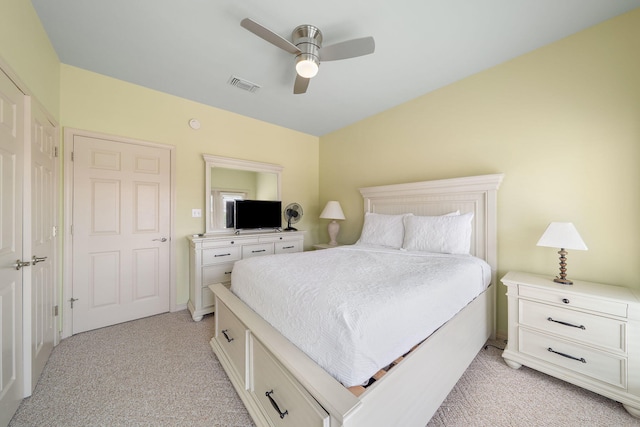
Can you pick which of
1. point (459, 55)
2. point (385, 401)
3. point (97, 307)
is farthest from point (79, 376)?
point (459, 55)

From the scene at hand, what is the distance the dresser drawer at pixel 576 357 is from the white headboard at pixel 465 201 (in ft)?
2.10

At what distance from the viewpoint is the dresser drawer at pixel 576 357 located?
147 cm

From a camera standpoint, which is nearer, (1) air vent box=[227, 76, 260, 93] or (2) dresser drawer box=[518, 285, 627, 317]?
(2) dresser drawer box=[518, 285, 627, 317]

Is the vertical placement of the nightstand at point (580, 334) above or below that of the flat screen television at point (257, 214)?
below

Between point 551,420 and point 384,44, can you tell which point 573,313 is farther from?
point 384,44

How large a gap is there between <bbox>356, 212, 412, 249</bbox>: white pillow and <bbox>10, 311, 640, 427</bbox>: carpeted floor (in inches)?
50.0

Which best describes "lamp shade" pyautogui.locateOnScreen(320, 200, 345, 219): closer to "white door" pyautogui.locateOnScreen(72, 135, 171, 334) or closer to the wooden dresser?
the wooden dresser

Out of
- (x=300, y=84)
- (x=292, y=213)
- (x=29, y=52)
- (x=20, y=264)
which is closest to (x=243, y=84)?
(x=300, y=84)

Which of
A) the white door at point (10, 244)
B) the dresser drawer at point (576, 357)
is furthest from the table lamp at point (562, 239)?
the white door at point (10, 244)

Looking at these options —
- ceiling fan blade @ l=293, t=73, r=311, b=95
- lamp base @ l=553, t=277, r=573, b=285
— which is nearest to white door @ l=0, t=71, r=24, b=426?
ceiling fan blade @ l=293, t=73, r=311, b=95

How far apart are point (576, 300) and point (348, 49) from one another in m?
2.39

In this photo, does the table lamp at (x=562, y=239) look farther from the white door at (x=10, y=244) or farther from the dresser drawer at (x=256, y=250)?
the white door at (x=10, y=244)

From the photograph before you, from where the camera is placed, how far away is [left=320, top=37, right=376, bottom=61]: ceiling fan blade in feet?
5.39

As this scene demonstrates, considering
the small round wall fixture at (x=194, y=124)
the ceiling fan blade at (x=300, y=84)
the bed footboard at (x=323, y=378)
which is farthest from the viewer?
the small round wall fixture at (x=194, y=124)
